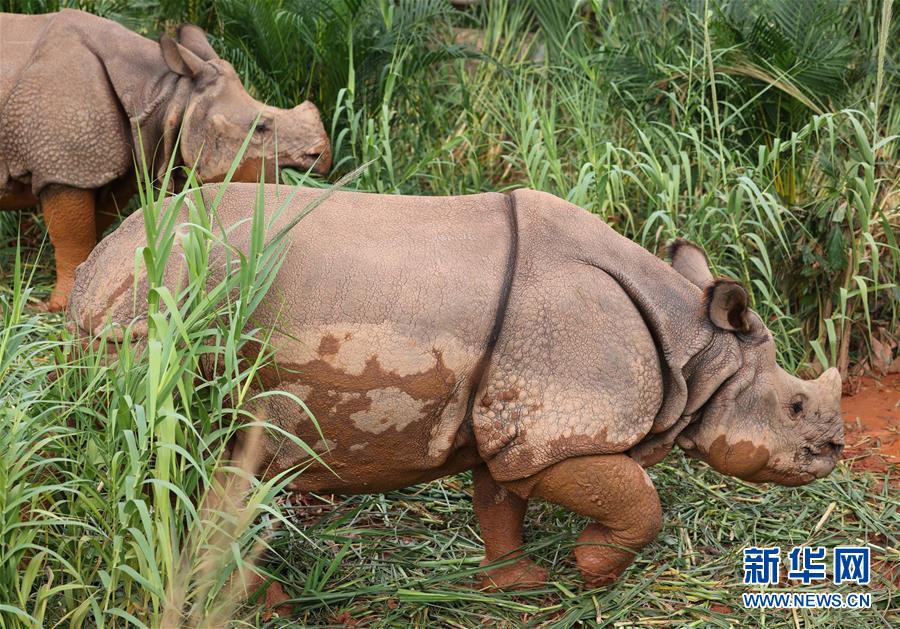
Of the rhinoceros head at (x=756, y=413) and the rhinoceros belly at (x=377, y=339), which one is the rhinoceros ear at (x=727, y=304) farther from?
the rhinoceros belly at (x=377, y=339)

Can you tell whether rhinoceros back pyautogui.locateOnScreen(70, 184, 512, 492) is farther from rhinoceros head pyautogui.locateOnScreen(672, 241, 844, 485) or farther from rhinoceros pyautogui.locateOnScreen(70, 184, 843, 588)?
rhinoceros head pyautogui.locateOnScreen(672, 241, 844, 485)

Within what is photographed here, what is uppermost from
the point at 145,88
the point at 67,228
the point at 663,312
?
the point at 663,312

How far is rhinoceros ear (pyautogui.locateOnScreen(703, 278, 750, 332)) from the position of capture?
3.82m

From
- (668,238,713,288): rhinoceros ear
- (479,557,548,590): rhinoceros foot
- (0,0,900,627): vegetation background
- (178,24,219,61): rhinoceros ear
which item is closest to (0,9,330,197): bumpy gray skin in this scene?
(178,24,219,61): rhinoceros ear

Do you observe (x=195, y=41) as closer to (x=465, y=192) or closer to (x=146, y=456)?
(x=465, y=192)

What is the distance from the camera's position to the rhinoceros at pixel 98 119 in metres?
6.01

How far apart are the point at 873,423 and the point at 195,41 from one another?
4091 millimetres

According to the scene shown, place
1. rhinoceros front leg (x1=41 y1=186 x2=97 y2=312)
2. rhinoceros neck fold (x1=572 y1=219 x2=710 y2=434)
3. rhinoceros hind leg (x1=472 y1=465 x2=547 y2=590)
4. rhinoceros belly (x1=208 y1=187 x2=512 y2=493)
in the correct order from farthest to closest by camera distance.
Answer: rhinoceros front leg (x1=41 y1=186 x2=97 y2=312) → rhinoceros hind leg (x1=472 y1=465 x2=547 y2=590) → rhinoceros neck fold (x1=572 y1=219 x2=710 y2=434) → rhinoceros belly (x1=208 y1=187 x2=512 y2=493)

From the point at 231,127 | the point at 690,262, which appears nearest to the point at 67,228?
the point at 231,127

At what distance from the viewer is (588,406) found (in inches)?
144

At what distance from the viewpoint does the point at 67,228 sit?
6184 mm

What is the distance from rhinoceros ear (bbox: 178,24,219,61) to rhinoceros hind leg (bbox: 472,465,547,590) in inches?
131

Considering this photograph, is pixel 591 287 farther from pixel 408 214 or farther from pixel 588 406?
pixel 408 214

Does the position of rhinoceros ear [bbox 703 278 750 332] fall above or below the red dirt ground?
above
